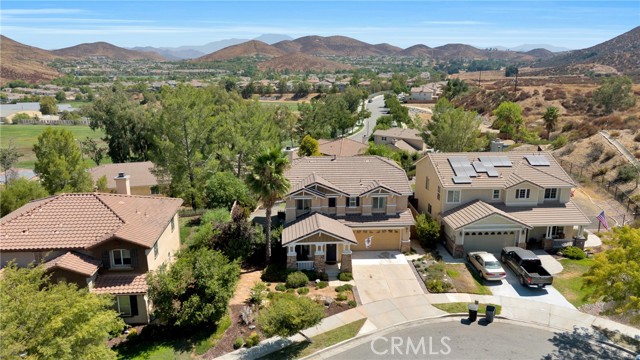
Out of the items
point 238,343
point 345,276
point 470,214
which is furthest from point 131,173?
point 470,214

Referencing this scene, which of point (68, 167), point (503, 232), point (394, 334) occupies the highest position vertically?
point (68, 167)

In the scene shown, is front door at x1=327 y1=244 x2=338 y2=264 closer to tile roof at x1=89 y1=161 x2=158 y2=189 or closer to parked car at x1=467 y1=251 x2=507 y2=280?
parked car at x1=467 y1=251 x2=507 y2=280

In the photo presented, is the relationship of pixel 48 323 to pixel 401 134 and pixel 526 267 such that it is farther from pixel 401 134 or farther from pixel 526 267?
pixel 401 134

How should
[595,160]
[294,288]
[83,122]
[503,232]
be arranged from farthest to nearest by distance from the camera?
[83,122]
[595,160]
[503,232]
[294,288]

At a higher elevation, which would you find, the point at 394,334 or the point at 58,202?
the point at 58,202

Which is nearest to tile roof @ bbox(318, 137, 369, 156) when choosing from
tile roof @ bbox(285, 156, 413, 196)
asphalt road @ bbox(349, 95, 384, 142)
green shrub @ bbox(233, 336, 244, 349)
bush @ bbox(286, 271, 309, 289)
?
asphalt road @ bbox(349, 95, 384, 142)

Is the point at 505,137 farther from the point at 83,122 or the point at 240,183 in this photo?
the point at 83,122

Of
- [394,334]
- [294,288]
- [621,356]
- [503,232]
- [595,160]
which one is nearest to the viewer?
[621,356]

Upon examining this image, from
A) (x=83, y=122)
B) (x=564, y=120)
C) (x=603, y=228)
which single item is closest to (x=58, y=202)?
(x=603, y=228)
